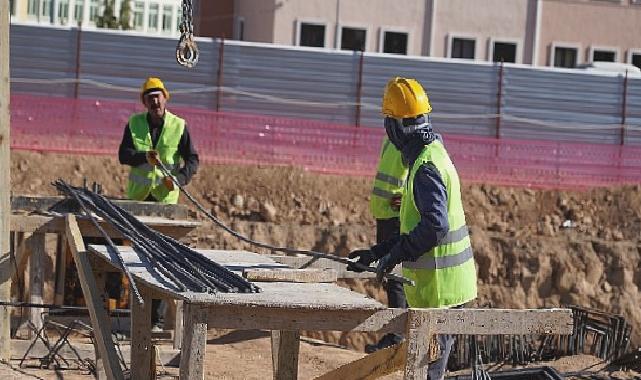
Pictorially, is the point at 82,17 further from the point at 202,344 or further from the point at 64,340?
the point at 202,344

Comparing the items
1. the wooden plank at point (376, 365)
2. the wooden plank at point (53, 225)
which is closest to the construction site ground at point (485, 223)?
the wooden plank at point (53, 225)

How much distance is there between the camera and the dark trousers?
39.0 ft

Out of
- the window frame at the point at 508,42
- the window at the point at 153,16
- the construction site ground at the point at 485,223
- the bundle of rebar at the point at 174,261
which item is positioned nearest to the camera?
the bundle of rebar at the point at 174,261

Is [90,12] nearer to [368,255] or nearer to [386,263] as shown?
[368,255]

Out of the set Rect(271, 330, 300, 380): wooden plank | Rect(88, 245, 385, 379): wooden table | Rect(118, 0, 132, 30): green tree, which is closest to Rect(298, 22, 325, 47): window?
Rect(118, 0, 132, 30): green tree

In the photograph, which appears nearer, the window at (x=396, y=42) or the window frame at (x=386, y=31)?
the window frame at (x=386, y=31)

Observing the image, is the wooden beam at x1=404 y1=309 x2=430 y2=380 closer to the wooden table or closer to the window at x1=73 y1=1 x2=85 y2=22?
the wooden table

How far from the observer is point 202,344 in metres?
6.59

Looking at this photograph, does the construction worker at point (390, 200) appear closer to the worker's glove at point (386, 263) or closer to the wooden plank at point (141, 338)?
the wooden plank at point (141, 338)

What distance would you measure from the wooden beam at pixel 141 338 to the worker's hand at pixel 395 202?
3.95m

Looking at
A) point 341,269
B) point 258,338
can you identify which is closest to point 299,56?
point 258,338

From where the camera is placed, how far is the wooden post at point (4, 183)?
10375 millimetres

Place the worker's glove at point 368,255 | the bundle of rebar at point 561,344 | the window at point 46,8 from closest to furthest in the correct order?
the worker's glove at point 368,255 → the bundle of rebar at point 561,344 → the window at point 46,8

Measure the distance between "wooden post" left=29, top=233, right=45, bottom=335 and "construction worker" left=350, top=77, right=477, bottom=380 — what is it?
4.37m
